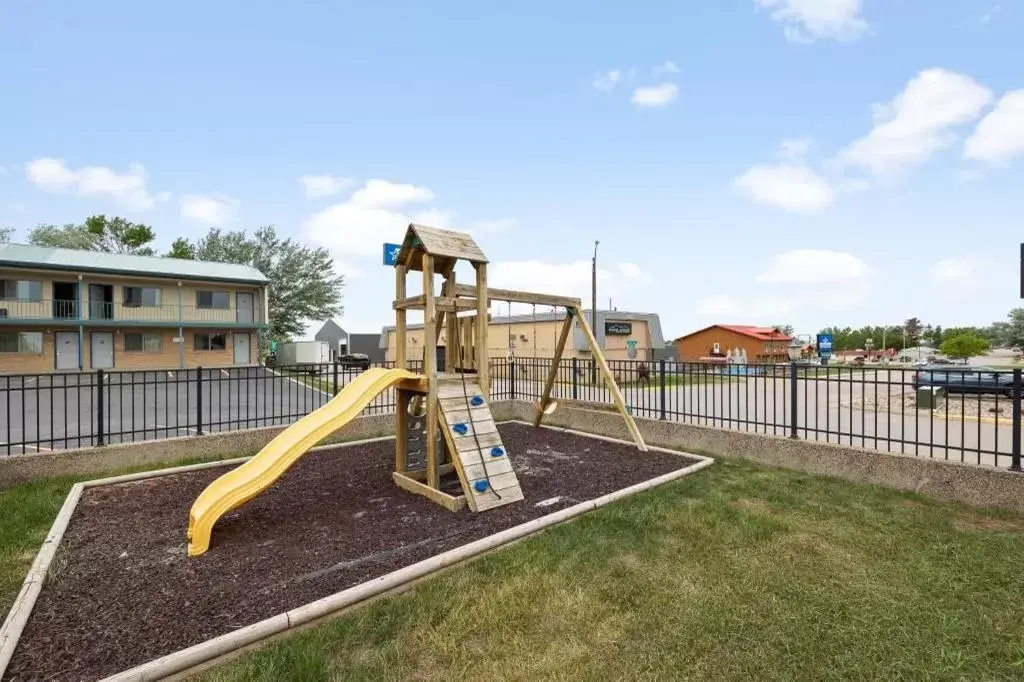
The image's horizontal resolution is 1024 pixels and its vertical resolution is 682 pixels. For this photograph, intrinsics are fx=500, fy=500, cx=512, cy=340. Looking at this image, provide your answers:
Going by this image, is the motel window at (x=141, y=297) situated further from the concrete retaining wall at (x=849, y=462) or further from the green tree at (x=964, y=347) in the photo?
the green tree at (x=964, y=347)

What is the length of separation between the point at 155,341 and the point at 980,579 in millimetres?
36980

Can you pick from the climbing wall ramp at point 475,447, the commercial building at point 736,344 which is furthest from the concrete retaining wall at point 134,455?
the commercial building at point 736,344

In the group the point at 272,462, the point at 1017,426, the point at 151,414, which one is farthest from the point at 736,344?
the point at 272,462

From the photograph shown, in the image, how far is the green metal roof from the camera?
26609 millimetres

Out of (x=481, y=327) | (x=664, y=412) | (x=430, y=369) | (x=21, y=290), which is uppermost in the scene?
(x=21, y=290)

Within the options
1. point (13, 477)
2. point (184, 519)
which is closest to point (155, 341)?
point (13, 477)

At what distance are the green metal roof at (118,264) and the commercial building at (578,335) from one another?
53.2 ft

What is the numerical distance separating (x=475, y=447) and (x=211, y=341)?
106 feet

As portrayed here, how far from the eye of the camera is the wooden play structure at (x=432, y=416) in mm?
4926

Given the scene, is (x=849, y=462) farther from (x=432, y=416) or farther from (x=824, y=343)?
(x=824, y=343)

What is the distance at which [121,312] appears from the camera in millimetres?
28969

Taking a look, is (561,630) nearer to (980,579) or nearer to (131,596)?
(131,596)

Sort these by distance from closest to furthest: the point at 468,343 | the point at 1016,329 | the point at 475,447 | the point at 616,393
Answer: the point at 475,447
the point at 468,343
the point at 616,393
the point at 1016,329

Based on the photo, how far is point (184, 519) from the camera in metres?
5.29
